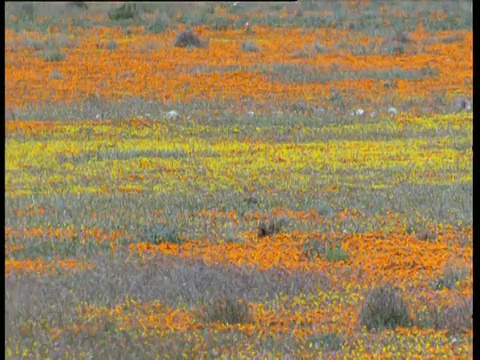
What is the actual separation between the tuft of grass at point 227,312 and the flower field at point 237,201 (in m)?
0.02

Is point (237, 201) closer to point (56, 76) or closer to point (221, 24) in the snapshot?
point (56, 76)

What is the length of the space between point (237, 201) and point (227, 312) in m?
4.81

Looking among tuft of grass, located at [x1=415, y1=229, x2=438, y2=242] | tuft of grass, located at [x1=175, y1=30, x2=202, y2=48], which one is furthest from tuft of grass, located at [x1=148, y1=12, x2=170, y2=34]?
tuft of grass, located at [x1=415, y1=229, x2=438, y2=242]

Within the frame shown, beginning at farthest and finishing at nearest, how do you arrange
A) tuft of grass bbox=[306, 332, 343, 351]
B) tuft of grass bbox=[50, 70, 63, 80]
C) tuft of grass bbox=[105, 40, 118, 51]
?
tuft of grass bbox=[105, 40, 118, 51] < tuft of grass bbox=[50, 70, 63, 80] < tuft of grass bbox=[306, 332, 343, 351]

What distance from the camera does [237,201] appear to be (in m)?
12.2

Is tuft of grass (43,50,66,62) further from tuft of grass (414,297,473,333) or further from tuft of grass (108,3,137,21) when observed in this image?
tuft of grass (414,297,473,333)

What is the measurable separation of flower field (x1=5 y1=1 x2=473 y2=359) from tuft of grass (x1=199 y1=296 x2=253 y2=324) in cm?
2

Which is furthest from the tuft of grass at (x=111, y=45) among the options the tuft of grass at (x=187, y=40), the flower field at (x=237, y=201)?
the tuft of grass at (x=187, y=40)

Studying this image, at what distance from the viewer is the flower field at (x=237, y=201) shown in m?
7.21

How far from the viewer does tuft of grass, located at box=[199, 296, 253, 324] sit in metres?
7.38

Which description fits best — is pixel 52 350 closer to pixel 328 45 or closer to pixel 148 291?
pixel 148 291

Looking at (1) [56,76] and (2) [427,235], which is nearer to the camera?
(2) [427,235]

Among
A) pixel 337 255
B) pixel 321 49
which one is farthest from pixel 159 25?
pixel 337 255

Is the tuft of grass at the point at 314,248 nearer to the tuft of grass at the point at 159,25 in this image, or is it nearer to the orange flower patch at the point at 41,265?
the orange flower patch at the point at 41,265
